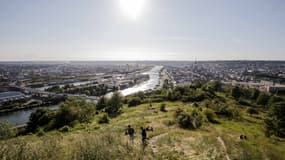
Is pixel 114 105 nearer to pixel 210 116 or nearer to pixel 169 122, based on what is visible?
pixel 210 116

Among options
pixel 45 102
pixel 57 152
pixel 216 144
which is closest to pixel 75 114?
pixel 216 144

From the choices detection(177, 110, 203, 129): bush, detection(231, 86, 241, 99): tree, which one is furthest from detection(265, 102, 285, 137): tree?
detection(231, 86, 241, 99): tree

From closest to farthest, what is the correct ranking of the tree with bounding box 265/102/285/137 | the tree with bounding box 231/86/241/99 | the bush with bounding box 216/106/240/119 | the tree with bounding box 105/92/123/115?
the tree with bounding box 265/102/285/137
the bush with bounding box 216/106/240/119
the tree with bounding box 105/92/123/115
the tree with bounding box 231/86/241/99

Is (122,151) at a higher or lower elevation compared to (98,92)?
higher

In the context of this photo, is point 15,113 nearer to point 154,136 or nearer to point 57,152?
point 154,136

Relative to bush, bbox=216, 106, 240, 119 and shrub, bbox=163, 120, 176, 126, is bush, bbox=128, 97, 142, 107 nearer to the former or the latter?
bush, bbox=216, 106, 240, 119

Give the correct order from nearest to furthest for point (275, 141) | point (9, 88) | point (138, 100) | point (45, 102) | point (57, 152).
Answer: point (57, 152)
point (275, 141)
point (138, 100)
point (45, 102)
point (9, 88)

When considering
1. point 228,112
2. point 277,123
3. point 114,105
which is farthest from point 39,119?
point 277,123

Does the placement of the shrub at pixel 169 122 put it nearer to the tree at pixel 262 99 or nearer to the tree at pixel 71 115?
the tree at pixel 71 115

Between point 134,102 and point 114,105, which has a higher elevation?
point 114,105

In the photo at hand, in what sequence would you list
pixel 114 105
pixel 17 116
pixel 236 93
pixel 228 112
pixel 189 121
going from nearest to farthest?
pixel 189 121, pixel 228 112, pixel 114 105, pixel 236 93, pixel 17 116

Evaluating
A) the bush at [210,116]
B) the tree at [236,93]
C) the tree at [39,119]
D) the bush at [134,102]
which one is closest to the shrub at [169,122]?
the bush at [210,116]
